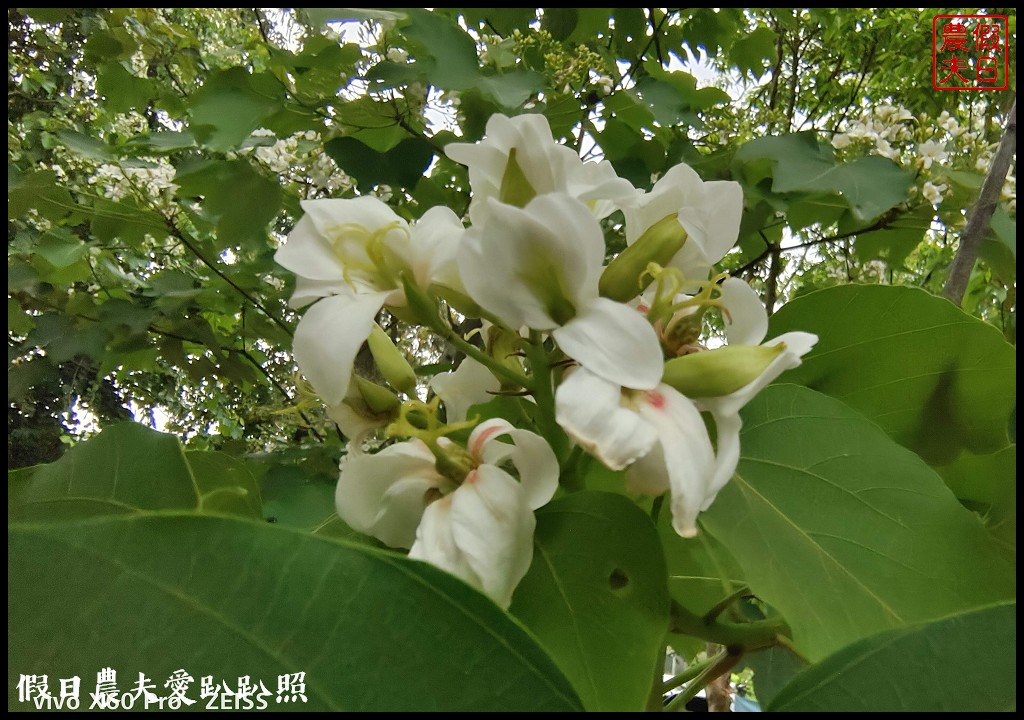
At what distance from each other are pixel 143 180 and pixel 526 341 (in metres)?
0.84

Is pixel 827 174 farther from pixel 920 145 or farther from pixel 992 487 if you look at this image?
pixel 992 487

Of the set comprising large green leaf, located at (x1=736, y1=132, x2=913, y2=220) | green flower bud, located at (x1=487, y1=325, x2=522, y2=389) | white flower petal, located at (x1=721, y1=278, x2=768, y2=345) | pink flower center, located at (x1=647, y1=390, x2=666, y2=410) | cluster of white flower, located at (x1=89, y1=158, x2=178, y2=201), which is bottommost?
pink flower center, located at (x1=647, y1=390, x2=666, y2=410)

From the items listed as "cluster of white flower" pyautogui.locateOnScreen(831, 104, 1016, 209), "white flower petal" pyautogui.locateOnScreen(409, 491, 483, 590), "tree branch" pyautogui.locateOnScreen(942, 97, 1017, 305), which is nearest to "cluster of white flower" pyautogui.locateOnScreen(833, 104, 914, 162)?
"cluster of white flower" pyautogui.locateOnScreen(831, 104, 1016, 209)

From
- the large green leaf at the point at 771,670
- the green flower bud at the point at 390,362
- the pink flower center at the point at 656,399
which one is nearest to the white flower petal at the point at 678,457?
the pink flower center at the point at 656,399

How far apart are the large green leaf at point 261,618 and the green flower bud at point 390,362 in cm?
11

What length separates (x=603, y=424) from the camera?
17cm

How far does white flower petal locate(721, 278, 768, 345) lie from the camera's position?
22 centimetres

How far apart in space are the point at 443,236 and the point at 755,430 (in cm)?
13

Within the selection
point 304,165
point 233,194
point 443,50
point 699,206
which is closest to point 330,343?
point 699,206

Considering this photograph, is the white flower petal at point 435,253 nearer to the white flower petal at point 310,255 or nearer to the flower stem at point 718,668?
the white flower petal at point 310,255

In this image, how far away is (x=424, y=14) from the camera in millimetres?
484

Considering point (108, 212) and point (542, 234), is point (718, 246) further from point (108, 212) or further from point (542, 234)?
point (108, 212)

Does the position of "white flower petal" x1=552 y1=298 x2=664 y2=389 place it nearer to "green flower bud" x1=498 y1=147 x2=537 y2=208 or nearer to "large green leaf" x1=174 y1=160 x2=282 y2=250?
"green flower bud" x1=498 y1=147 x2=537 y2=208

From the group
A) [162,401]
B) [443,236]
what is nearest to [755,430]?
[443,236]
